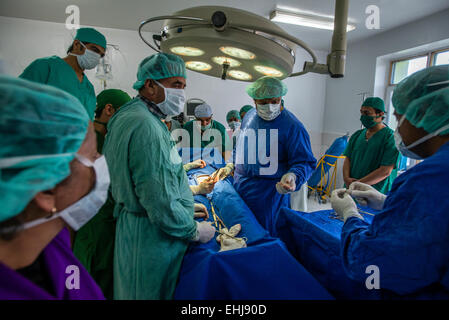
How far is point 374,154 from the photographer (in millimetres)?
2205

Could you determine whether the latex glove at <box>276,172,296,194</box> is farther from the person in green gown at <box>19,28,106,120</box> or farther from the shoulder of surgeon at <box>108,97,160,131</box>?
the person in green gown at <box>19,28,106,120</box>

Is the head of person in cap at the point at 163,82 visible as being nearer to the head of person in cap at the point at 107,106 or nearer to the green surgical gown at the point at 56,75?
the head of person in cap at the point at 107,106

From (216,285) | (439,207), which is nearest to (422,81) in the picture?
(439,207)

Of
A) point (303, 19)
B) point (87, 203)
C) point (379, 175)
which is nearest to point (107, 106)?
point (87, 203)

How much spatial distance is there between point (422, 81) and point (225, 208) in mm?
1176

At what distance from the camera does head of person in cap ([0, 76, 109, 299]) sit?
411 millimetres

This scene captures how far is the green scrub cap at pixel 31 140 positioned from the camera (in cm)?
40

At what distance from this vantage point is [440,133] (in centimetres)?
76

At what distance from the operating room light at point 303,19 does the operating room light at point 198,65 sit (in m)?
3.17

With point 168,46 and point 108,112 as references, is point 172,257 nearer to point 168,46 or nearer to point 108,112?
point 168,46

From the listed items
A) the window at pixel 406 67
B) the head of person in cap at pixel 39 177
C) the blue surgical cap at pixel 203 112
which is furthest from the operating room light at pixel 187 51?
the window at pixel 406 67

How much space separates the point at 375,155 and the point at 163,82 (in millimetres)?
2031

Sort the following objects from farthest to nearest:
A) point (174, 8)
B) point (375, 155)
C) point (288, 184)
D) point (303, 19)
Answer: point (303, 19) < point (174, 8) < point (375, 155) < point (288, 184)

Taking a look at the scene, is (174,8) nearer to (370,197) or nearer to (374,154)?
(374,154)
